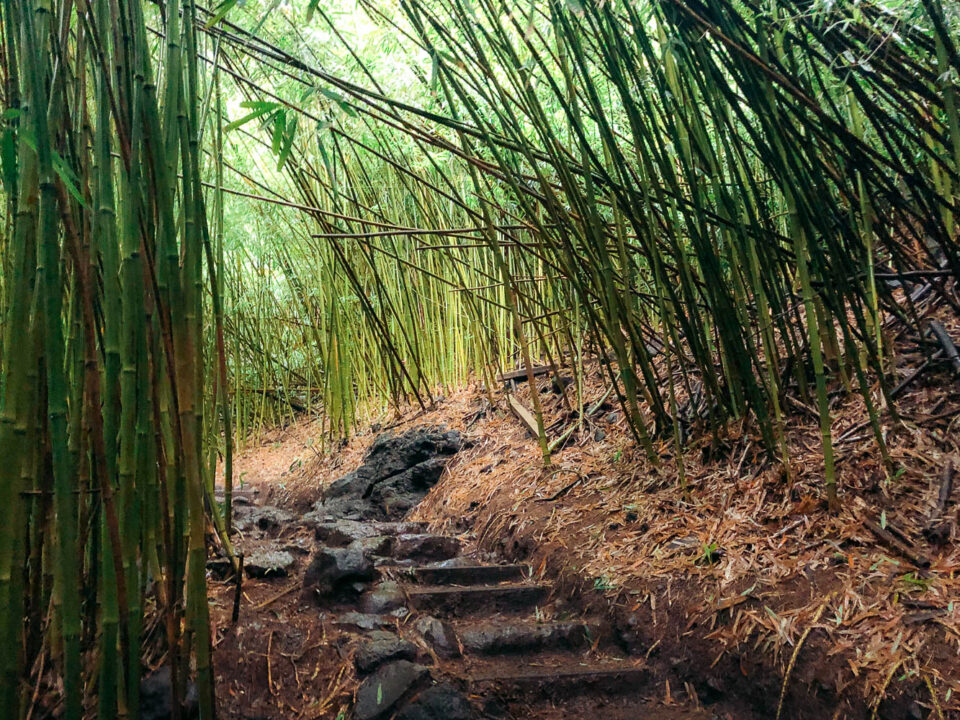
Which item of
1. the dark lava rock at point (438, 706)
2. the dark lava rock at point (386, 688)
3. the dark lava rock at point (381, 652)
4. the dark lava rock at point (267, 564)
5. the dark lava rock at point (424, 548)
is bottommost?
the dark lava rock at point (438, 706)

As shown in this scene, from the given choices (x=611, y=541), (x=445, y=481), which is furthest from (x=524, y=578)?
(x=445, y=481)

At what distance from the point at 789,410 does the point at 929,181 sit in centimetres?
66

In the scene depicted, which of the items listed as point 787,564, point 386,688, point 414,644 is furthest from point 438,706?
point 787,564

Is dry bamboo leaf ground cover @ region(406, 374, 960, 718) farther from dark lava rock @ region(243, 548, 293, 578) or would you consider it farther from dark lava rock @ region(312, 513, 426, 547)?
dark lava rock @ region(243, 548, 293, 578)

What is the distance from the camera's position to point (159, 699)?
1.08 metres

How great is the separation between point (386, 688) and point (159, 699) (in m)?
0.37

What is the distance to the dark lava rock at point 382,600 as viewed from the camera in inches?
61.8

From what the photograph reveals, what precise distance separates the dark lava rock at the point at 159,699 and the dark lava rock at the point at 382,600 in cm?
52

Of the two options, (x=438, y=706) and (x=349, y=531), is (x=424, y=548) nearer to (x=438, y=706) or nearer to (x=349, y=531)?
(x=349, y=531)

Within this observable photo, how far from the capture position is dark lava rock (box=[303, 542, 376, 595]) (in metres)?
1.57

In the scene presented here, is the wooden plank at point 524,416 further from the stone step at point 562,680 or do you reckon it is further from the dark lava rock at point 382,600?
the stone step at point 562,680

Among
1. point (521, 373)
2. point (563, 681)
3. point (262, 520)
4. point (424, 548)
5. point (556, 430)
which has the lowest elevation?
point (563, 681)

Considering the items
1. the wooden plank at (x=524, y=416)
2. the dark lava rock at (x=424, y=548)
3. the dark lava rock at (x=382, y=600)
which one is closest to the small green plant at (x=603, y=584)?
the dark lava rock at (x=382, y=600)

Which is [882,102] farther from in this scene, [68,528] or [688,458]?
[68,528]
